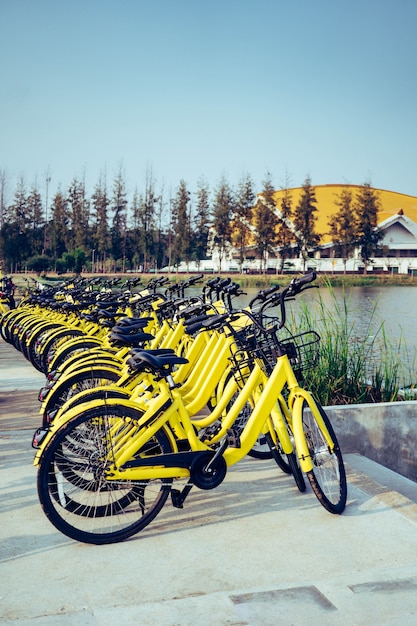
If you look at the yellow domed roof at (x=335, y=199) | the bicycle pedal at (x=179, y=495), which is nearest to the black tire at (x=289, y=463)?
the bicycle pedal at (x=179, y=495)

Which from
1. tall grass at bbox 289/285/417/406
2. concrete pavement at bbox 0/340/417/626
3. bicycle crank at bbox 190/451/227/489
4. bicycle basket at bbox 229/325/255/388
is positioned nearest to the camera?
concrete pavement at bbox 0/340/417/626

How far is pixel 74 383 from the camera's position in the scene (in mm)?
4234

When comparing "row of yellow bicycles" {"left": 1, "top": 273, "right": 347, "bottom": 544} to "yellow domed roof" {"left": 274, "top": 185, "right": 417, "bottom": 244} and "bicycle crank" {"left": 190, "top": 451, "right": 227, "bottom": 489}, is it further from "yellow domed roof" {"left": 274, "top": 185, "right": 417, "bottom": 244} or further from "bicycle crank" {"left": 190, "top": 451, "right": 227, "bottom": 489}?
"yellow domed roof" {"left": 274, "top": 185, "right": 417, "bottom": 244}

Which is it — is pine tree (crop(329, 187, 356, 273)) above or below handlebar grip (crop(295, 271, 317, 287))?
above

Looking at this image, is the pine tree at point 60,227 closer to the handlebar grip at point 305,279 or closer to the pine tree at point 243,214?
the pine tree at point 243,214

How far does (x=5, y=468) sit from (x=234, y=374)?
60.7 inches

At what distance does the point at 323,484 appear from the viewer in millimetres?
3639

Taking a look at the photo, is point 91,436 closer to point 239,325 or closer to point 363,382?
point 239,325

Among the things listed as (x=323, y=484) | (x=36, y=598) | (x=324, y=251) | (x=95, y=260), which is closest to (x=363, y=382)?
(x=323, y=484)

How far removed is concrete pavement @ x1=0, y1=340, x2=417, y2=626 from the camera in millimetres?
2457

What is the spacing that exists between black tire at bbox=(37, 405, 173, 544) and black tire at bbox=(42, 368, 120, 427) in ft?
2.58

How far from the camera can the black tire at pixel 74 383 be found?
4.16 m

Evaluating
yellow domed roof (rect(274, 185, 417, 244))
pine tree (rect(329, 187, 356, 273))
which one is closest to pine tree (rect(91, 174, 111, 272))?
pine tree (rect(329, 187, 356, 273))

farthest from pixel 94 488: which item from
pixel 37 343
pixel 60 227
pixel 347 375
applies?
pixel 60 227
